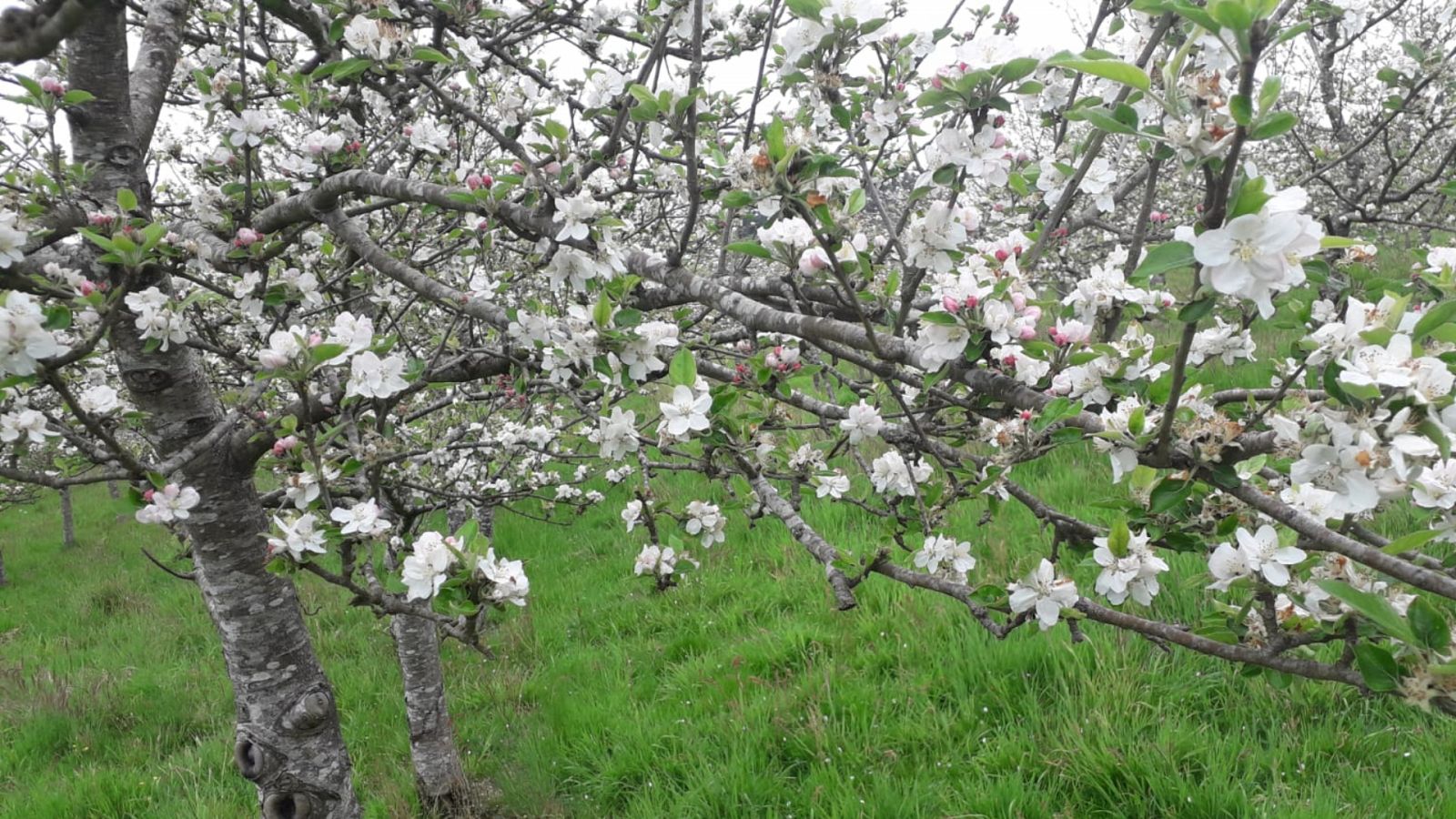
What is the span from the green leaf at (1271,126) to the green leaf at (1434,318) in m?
0.35

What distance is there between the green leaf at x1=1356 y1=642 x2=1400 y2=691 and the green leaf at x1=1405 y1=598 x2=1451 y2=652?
2.8 inches

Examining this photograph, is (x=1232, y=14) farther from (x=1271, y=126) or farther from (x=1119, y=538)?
(x=1119, y=538)

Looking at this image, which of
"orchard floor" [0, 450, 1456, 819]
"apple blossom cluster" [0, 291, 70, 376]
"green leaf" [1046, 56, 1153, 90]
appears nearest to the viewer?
"green leaf" [1046, 56, 1153, 90]

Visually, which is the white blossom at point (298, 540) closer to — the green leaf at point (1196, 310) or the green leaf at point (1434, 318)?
the green leaf at point (1196, 310)

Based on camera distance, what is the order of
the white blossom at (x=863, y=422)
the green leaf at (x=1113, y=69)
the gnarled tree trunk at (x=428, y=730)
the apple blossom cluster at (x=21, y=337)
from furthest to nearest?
the gnarled tree trunk at (x=428, y=730) < the white blossom at (x=863, y=422) < the apple blossom cluster at (x=21, y=337) < the green leaf at (x=1113, y=69)

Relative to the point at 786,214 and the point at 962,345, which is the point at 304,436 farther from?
the point at 962,345

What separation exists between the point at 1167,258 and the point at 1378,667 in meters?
0.75

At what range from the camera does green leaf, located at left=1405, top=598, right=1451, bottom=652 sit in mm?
1021

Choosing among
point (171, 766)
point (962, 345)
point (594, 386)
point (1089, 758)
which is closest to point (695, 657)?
point (1089, 758)

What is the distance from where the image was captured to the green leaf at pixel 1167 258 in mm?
859

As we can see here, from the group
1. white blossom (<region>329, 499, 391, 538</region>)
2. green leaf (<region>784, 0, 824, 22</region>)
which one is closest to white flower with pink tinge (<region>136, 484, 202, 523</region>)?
white blossom (<region>329, 499, 391, 538</region>)

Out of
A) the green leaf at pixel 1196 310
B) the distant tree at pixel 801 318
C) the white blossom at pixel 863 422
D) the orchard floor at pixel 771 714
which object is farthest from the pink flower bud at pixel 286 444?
the orchard floor at pixel 771 714

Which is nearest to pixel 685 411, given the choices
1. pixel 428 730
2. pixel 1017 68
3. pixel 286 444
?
pixel 286 444

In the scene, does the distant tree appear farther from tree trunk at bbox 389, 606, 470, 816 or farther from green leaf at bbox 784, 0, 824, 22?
tree trunk at bbox 389, 606, 470, 816
